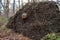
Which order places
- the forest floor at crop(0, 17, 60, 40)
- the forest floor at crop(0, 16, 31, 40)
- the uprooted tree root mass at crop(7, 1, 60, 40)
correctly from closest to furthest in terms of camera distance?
the forest floor at crop(0, 17, 60, 40) < the forest floor at crop(0, 16, 31, 40) < the uprooted tree root mass at crop(7, 1, 60, 40)

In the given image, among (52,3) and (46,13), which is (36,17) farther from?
(52,3)

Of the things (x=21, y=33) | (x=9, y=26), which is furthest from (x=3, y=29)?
(x=21, y=33)

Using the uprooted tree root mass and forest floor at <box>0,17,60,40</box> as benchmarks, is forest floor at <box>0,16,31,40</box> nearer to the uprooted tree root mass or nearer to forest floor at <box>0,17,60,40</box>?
forest floor at <box>0,17,60,40</box>

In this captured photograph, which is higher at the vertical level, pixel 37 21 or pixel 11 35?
pixel 37 21

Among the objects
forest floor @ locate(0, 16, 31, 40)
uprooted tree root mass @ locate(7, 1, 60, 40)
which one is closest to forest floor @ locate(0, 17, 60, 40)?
forest floor @ locate(0, 16, 31, 40)

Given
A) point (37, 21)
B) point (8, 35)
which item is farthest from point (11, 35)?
point (37, 21)

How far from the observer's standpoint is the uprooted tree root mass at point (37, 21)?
338 inches

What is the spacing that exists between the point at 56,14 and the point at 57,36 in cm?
163

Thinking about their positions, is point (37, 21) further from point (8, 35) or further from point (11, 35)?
point (8, 35)

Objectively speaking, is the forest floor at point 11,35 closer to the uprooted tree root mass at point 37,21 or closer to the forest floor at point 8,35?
the forest floor at point 8,35

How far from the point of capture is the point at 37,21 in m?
8.98

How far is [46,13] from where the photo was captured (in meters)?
9.30

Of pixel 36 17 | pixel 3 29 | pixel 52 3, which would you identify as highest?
pixel 52 3

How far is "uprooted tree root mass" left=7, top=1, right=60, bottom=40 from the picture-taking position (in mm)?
8586
